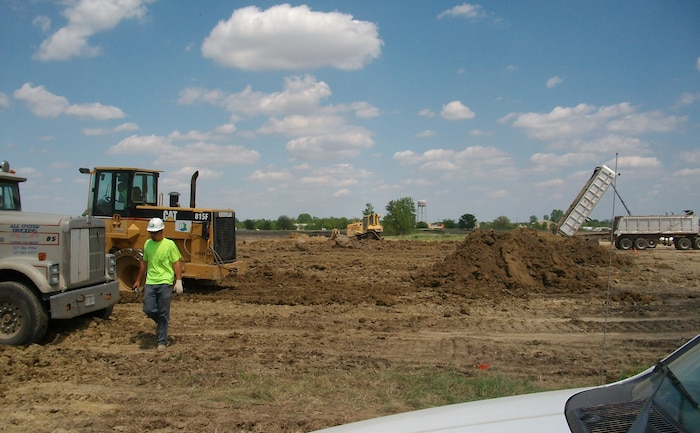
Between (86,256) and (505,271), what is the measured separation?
11.1 metres

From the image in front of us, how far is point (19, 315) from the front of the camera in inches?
313

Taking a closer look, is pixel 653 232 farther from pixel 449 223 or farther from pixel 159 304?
pixel 449 223

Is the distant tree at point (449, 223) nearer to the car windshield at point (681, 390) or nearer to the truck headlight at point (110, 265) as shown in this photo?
the truck headlight at point (110, 265)

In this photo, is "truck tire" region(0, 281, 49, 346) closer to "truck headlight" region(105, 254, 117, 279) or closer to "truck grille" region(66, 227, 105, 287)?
"truck grille" region(66, 227, 105, 287)

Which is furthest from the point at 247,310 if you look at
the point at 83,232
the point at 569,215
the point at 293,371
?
the point at 569,215

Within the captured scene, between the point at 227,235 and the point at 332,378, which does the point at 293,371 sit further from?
the point at 227,235

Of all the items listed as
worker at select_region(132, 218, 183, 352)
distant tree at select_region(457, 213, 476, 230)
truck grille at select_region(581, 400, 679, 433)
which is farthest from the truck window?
distant tree at select_region(457, 213, 476, 230)

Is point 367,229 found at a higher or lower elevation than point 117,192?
lower

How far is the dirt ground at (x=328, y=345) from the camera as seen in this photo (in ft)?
18.7

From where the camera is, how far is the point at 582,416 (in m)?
2.36

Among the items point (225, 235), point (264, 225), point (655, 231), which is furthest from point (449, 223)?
point (225, 235)

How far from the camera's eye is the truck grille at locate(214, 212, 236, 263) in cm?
1323

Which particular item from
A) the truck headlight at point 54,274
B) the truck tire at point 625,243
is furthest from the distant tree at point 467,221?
the truck headlight at point 54,274

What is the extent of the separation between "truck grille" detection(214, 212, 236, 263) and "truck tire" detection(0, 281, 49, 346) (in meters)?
5.43
